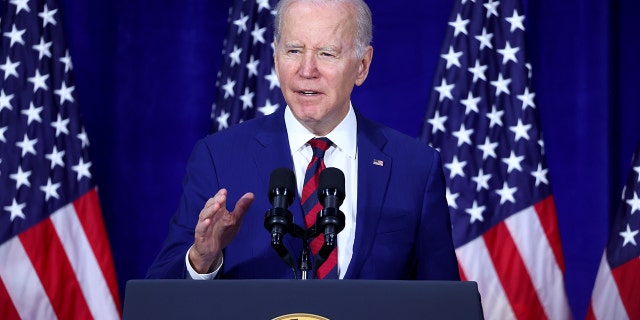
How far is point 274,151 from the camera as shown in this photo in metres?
2.32

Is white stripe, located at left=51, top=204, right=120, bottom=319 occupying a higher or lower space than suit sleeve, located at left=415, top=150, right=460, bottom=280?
lower

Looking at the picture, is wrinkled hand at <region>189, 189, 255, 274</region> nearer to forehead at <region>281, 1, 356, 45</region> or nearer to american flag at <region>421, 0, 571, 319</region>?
forehead at <region>281, 1, 356, 45</region>

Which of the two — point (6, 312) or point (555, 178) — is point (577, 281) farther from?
point (6, 312)

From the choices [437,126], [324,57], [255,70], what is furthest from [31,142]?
[324,57]

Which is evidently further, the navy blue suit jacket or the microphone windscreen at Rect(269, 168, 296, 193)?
the navy blue suit jacket

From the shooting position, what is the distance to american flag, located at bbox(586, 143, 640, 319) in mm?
3939

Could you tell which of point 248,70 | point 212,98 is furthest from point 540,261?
point 212,98

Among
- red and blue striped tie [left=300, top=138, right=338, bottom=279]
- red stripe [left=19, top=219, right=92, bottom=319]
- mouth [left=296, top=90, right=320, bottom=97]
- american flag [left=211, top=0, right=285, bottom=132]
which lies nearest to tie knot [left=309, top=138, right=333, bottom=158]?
red and blue striped tie [left=300, top=138, right=338, bottom=279]

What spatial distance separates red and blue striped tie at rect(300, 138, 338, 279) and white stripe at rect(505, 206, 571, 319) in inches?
78.8

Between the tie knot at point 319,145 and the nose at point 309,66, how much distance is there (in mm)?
169

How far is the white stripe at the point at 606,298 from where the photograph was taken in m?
3.98

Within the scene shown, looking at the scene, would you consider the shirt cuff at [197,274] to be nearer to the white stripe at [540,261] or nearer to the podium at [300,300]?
the podium at [300,300]

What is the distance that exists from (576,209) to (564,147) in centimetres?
31

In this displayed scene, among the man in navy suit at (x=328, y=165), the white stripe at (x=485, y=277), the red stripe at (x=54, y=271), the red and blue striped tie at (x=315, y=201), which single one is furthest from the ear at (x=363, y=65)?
the red stripe at (x=54, y=271)
